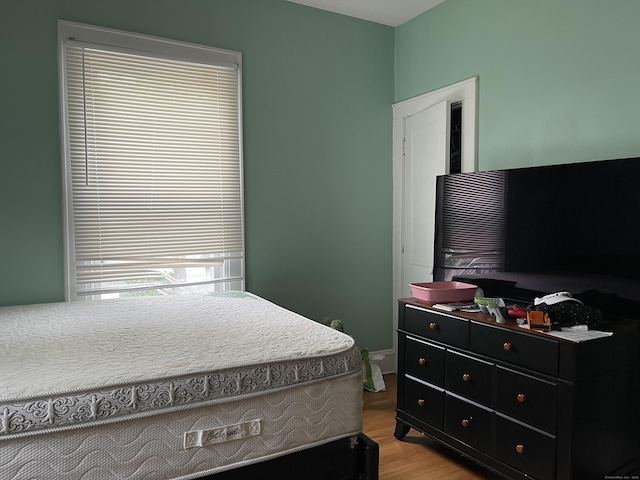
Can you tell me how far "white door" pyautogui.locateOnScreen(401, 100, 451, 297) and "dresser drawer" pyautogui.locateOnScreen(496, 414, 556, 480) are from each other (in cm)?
141

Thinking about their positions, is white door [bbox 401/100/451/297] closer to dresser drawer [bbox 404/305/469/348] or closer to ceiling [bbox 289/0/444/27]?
ceiling [bbox 289/0/444/27]

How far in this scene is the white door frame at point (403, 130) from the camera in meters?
3.10

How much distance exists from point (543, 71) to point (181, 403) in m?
2.46

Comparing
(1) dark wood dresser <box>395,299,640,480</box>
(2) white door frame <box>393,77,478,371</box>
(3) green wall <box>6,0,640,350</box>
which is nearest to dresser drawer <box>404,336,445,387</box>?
(1) dark wood dresser <box>395,299,640,480</box>

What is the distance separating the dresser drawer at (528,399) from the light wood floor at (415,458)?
0.46m

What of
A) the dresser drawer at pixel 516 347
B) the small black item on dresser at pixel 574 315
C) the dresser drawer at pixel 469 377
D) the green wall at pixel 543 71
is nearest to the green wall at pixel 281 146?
the green wall at pixel 543 71

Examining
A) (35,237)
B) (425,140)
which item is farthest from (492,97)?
(35,237)

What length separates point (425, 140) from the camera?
11.3ft

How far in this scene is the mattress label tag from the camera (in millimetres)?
1531

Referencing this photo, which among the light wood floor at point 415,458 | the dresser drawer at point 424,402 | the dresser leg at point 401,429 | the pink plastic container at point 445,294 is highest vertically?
the pink plastic container at point 445,294

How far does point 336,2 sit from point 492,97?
4.16ft

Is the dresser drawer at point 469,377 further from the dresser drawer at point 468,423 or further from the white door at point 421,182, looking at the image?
the white door at point 421,182

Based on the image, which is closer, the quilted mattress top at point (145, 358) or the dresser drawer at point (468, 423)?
the quilted mattress top at point (145, 358)

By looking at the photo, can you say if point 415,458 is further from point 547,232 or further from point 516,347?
point 547,232
